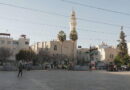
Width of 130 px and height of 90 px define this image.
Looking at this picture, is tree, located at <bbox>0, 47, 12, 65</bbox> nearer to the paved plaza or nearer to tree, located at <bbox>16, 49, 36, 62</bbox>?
tree, located at <bbox>16, 49, 36, 62</bbox>

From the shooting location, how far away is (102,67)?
7281cm

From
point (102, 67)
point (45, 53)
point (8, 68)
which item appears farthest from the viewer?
point (45, 53)

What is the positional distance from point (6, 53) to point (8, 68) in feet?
95.8

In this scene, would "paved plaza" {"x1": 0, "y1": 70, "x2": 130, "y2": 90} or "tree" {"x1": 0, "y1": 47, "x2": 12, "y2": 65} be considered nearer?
"paved plaza" {"x1": 0, "y1": 70, "x2": 130, "y2": 90}

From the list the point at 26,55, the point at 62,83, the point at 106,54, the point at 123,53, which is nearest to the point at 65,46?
the point at 106,54

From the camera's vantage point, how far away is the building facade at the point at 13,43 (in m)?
88.0

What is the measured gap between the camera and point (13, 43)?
90.9 metres

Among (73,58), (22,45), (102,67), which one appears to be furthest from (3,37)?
(102,67)

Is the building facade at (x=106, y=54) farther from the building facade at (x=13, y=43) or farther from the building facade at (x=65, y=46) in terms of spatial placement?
the building facade at (x=13, y=43)

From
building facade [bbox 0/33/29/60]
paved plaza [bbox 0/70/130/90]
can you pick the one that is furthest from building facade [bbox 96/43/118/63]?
paved plaza [bbox 0/70/130/90]

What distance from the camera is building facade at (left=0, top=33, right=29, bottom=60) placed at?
88.0 m

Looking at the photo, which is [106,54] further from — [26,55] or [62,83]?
[62,83]

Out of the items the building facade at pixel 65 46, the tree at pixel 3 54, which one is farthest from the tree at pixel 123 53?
the tree at pixel 3 54

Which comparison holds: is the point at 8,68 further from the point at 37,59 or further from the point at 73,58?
the point at 73,58
